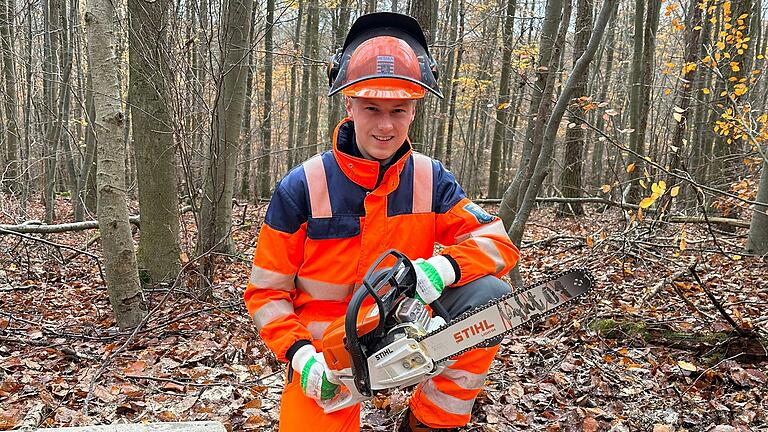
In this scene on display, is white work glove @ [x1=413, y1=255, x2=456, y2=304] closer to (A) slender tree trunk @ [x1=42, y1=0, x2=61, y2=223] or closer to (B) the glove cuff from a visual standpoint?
(B) the glove cuff

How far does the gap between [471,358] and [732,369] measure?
1.95 meters

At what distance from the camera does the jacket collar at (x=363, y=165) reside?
2215 mm

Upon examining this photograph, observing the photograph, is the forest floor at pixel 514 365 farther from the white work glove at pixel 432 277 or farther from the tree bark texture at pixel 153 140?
the white work glove at pixel 432 277

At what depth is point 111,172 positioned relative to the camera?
12.8ft

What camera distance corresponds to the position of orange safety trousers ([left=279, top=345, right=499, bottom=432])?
6.99 feet

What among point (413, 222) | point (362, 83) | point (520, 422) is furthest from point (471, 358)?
point (362, 83)

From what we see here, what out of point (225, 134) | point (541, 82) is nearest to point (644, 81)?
point (541, 82)

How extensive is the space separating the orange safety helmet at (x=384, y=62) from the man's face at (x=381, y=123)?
79 millimetres

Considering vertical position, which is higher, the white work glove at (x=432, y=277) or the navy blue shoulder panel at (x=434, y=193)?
the navy blue shoulder panel at (x=434, y=193)

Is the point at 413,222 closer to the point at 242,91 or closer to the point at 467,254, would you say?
the point at 467,254

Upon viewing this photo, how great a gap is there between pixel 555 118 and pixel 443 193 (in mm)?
1942

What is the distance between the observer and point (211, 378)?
3400 millimetres

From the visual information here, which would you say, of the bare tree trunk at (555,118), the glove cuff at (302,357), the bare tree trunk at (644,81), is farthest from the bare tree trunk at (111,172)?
the bare tree trunk at (644,81)

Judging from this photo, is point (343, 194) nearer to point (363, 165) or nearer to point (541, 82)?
point (363, 165)
